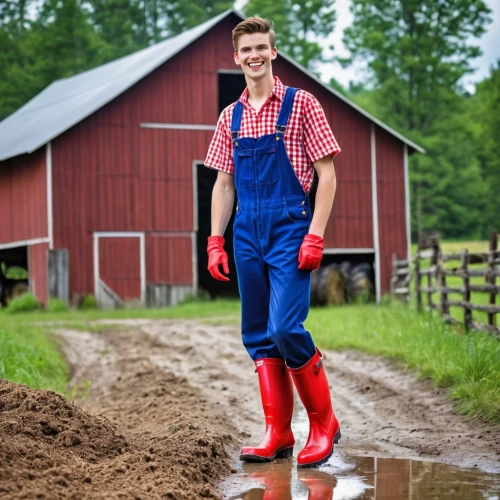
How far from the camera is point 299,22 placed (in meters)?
41.0

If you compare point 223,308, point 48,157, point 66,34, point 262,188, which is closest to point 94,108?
point 48,157

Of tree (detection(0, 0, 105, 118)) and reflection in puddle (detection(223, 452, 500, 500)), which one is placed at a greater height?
tree (detection(0, 0, 105, 118))

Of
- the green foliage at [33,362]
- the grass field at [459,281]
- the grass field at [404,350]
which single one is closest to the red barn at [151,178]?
the grass field at [459,281]

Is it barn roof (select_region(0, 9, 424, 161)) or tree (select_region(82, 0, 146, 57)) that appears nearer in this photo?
barn roof (select_region(0, 9, 424, 161))

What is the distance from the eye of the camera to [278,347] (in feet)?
16.1

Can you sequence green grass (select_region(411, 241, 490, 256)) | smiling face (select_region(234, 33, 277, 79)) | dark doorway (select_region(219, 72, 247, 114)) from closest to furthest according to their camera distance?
1. smiling face (select_region(234, 33, 277, 79))
2. dark doorway (select_region(219, 72, 247, 114))
3. green grass (select_region(411, 241, 490, 256))

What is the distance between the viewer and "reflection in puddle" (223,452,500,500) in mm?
4133

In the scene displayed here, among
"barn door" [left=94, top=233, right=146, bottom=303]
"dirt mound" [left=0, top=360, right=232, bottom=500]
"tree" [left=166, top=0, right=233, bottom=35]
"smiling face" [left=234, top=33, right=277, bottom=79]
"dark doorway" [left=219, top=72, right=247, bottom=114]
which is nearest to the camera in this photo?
"dirt mound" [left=0, top=360, right=232, bottom=500]

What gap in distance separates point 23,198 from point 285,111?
1728cm

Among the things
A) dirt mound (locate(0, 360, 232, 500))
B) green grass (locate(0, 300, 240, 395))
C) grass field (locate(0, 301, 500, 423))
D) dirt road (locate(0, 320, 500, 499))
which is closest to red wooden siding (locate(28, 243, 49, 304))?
green grass (locate(0, 300, 240, 395))

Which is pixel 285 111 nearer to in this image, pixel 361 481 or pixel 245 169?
pixel 245 169

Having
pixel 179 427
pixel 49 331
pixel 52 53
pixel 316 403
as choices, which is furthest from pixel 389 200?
pixel 52 53

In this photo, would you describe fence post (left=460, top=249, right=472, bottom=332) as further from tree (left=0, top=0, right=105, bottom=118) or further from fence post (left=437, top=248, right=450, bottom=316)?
tree (left=0, top=0, right=105, bottom=118)

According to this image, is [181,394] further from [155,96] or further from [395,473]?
[155,96]
